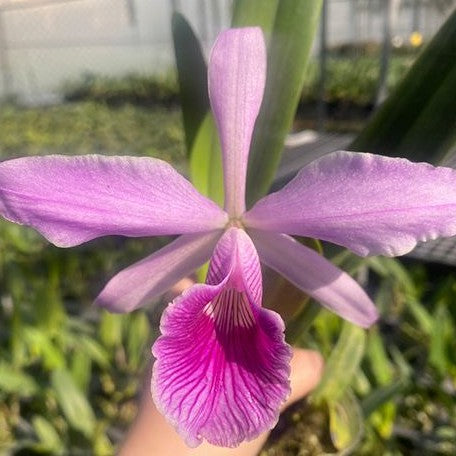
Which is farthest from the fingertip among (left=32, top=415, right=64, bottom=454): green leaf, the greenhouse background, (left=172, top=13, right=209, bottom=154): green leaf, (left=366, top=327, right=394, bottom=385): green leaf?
the greenhouse background

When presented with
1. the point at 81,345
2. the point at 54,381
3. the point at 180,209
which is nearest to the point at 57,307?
the point at 81,345

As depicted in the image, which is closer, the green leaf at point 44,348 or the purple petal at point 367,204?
the purple petal at point 367,204

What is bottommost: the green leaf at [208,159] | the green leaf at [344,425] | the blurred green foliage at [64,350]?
the blurred green foliage at [64,350]

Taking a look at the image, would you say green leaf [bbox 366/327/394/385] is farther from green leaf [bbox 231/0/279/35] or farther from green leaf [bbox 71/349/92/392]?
green leaf [bbox 231/0/279/35]

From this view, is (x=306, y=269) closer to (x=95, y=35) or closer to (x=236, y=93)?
(x=236, y=93)

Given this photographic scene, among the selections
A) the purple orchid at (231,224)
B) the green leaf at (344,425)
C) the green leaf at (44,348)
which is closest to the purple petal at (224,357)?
the purple orchid at (231,224)

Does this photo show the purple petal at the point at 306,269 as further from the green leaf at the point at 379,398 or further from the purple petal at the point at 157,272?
the green leaf at the point at 379,398
